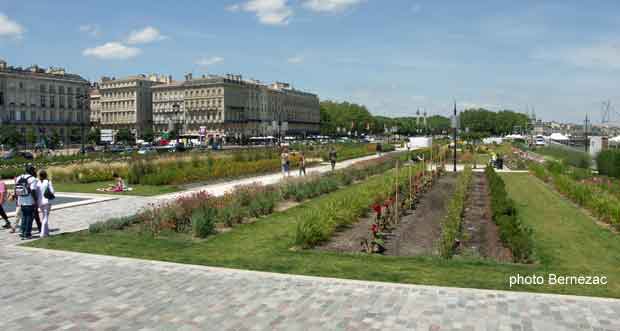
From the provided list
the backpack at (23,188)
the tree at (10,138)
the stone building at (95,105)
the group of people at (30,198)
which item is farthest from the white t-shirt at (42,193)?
the stone building at (95,105)

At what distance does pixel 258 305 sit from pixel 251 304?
104 mm

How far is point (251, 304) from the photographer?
23.7ft

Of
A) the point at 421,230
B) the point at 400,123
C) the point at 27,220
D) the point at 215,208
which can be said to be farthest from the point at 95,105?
the point at 421,230

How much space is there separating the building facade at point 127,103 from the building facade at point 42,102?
18469 millimetres

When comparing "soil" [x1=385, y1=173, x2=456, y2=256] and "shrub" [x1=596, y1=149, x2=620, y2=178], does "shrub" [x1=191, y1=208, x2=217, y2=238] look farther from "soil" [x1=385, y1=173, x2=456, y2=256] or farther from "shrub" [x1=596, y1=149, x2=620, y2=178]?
"shrub" [x1=596, y1=149, x2=620, y2=178]

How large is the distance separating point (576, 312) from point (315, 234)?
5336 mm

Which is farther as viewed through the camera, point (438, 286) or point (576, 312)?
point (438, 286)

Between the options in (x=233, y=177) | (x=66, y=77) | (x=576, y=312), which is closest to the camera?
(x=576, y=312)

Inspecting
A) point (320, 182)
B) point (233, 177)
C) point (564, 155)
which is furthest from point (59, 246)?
point (564, 155)

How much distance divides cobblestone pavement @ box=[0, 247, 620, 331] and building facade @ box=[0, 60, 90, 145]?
78416 mm

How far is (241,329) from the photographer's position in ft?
20.8

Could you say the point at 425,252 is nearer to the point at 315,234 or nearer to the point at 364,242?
the point at 364,242

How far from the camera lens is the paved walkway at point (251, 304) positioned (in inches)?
254

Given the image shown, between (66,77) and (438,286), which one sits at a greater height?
(66,77)
